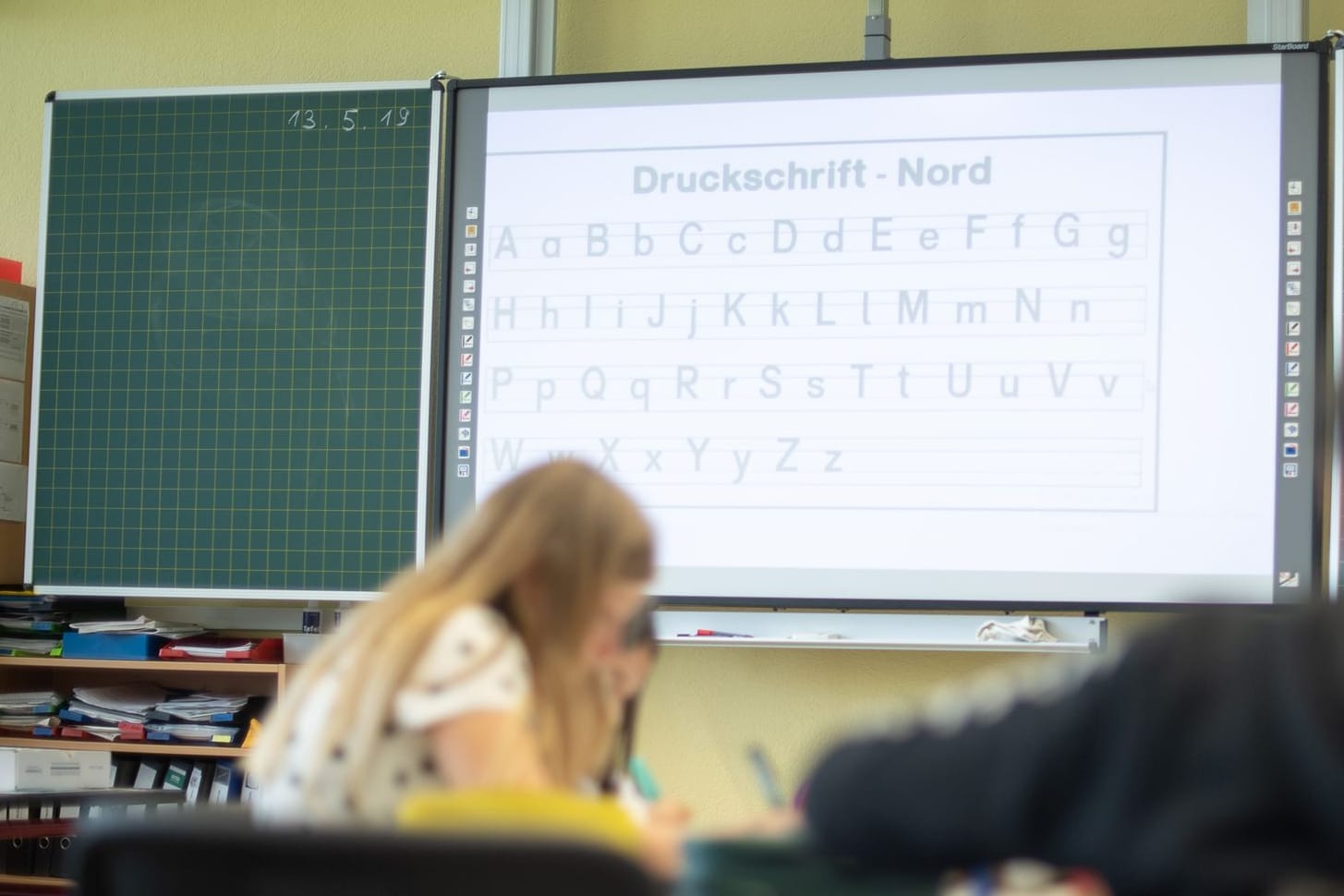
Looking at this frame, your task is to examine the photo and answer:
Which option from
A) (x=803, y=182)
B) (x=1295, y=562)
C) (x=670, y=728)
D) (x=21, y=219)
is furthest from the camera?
(x=21, y=219)

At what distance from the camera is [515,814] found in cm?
102

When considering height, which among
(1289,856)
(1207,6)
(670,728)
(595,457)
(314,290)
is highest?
(1207,6)

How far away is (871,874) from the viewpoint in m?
0.89

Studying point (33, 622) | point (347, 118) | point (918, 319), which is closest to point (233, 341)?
point (347, 118)

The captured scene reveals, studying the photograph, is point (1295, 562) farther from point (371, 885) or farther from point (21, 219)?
point (21, 219)

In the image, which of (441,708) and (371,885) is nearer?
(371,885)

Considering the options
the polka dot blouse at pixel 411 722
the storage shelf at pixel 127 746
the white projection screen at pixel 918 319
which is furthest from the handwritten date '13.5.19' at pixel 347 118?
the polka dot blouse at pixel 411 722

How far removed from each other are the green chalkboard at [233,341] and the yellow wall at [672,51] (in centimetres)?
33

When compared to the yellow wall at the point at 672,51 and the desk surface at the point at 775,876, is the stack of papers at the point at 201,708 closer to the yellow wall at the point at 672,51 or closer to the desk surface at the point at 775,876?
the yellow wall at the point at 672,51

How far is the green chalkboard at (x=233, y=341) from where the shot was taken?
3.54 meters

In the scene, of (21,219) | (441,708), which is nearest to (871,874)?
(441,708)

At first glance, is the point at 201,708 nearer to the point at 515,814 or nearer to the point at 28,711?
the point at 28,711

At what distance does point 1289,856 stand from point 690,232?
2.88 m

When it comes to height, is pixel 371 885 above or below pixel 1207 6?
below
